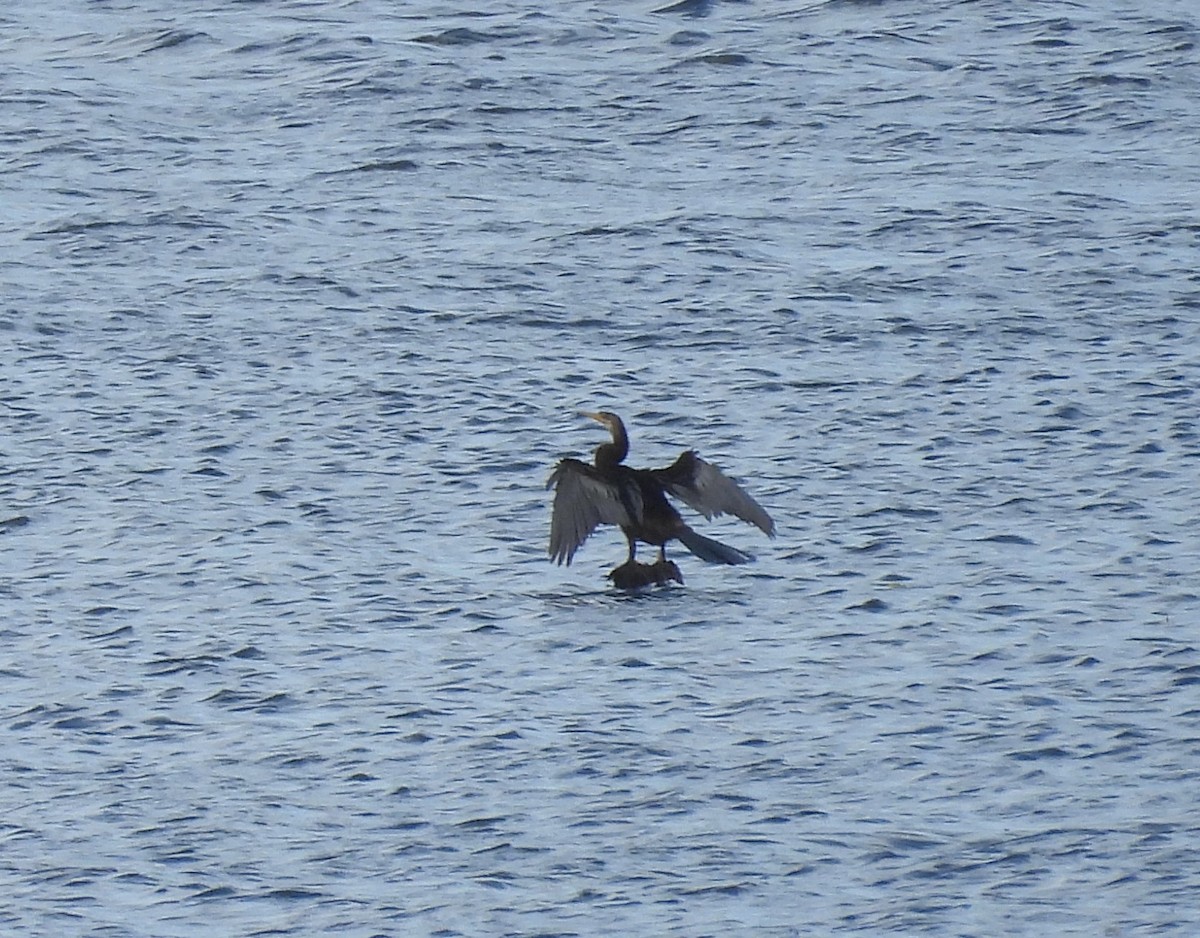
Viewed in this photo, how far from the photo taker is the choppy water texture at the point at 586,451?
8.26 meters

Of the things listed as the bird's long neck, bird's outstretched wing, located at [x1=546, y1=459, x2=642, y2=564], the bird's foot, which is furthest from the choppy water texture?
the bird's long neck

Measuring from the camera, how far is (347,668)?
995cm

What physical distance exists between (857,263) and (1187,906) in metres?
8.53

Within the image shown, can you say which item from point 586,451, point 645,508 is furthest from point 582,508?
point 586,451

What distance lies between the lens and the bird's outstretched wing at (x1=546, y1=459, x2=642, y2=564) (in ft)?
36.0

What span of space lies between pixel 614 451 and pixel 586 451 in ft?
4.91

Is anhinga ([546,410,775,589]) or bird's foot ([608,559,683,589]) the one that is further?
bird's foot ([608,559,683,589])

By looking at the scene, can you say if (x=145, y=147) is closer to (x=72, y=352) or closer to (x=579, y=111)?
(x=579, y=111)

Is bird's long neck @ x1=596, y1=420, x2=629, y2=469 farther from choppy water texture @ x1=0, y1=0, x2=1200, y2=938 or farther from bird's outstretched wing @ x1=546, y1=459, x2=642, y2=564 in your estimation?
choppy water texture @ x1=0, y1=0, x2=1200, y2=938

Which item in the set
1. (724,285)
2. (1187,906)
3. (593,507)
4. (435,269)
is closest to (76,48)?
(435,269)

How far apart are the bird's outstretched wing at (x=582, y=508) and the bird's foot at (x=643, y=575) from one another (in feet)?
0.72

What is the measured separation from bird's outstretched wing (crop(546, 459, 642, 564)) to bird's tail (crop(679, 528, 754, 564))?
24 centimetres

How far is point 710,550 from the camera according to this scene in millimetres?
11016

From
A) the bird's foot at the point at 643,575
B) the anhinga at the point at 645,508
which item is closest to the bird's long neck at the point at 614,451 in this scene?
the anhinga at the point at 645,508
